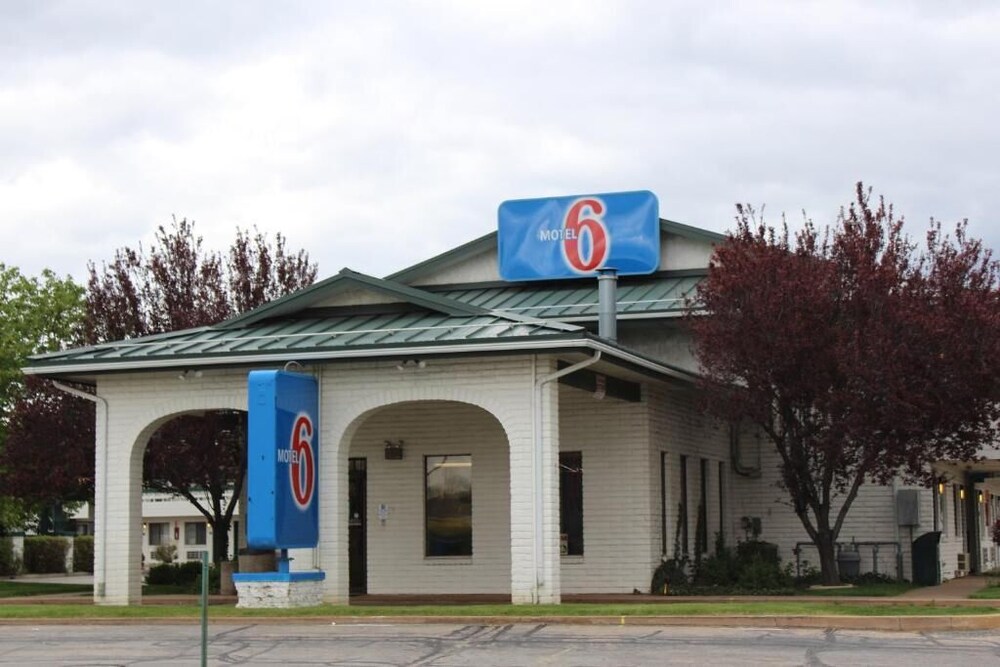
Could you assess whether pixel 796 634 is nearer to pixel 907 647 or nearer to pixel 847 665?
pixel 907 647

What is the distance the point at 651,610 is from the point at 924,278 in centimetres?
863

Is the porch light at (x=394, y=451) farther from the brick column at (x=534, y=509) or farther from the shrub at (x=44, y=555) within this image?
the shrub at (x=44, y=555)

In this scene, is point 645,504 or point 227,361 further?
point 645,504

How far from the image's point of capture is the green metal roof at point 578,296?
96.0 ft

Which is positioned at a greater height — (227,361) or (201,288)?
(201,288)

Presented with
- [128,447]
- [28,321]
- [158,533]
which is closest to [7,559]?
[28,321]

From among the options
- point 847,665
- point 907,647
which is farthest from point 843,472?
point 847,665

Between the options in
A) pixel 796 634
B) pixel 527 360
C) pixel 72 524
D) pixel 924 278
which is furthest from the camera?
pixel 72 524

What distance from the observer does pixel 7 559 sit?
4950cm

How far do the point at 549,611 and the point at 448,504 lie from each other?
7332mm

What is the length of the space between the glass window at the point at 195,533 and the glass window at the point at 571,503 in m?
45.6

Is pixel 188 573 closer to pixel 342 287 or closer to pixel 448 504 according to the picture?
pixel 448 504

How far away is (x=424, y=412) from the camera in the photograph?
89.1ft

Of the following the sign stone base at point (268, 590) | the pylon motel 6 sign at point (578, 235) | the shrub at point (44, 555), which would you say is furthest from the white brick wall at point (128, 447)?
the shrub at point (44, 555)
